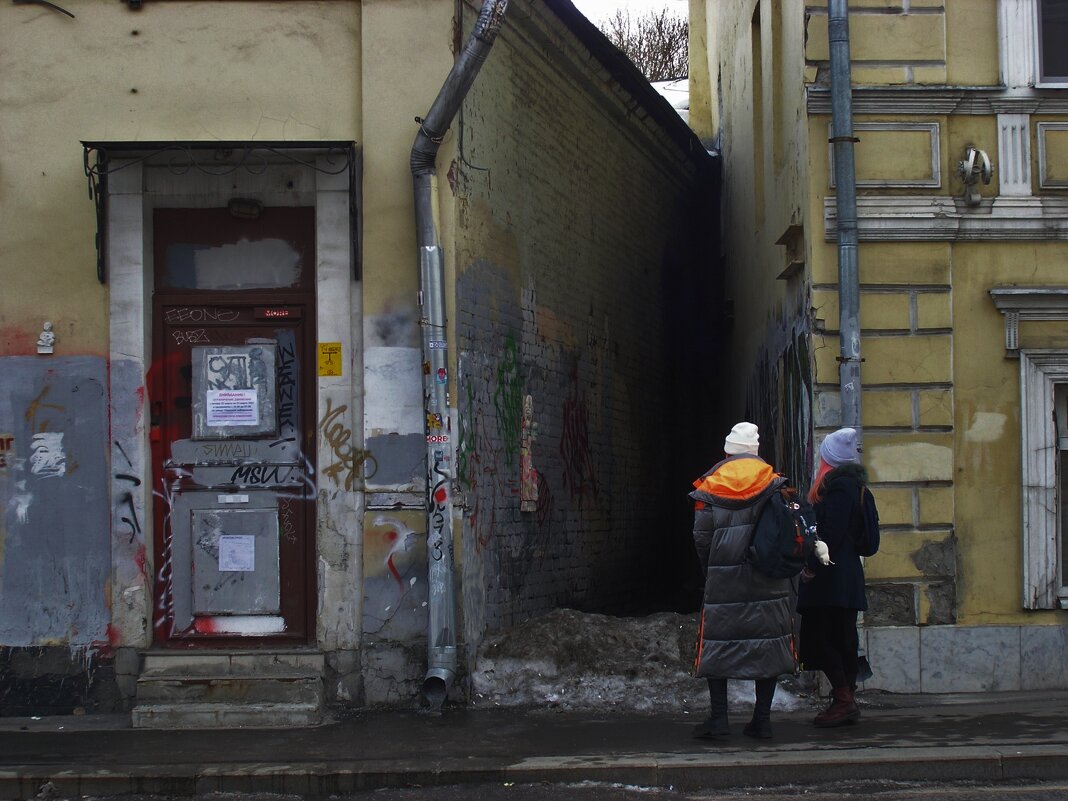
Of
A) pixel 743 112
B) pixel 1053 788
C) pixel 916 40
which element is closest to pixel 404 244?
A: pixel 916 40

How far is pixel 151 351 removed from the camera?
8.73m

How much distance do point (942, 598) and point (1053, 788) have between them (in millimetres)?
2413

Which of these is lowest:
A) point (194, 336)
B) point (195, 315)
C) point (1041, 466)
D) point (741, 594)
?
point (741, 594)

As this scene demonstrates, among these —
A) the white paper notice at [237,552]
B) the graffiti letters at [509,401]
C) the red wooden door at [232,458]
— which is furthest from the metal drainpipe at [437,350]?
the white paper notice at [237,552]

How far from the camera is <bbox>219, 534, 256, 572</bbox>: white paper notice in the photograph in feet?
28.7

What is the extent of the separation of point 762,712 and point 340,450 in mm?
3199

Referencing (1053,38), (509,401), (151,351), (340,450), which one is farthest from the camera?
(509,401)

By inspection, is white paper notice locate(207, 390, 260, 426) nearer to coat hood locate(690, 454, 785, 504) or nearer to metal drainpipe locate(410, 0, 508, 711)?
metal drainpipe locate(410, 0, 508, 711)

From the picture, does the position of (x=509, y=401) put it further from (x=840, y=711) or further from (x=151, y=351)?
(x=840, y=711)

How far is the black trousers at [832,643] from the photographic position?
24.9 ft

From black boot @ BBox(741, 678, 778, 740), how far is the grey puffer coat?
8.3 inches

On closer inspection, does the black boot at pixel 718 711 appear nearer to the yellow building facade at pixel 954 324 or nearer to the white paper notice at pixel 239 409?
the yellow building facade at pixel 954 324

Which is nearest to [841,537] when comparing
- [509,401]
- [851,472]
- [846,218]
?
[851,472]

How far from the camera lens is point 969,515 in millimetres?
8836
